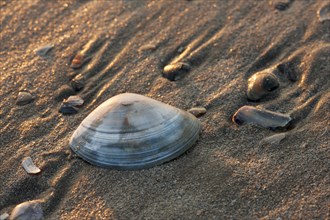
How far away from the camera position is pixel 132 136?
243 cm

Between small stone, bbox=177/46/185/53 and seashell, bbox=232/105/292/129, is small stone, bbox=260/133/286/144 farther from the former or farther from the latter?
small stone, bbox=177/46/185/53

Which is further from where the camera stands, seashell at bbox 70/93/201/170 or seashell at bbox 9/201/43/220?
seashell at bbox 70/93/201/170

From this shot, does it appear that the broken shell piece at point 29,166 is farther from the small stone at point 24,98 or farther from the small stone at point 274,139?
the small stone at point 274,139

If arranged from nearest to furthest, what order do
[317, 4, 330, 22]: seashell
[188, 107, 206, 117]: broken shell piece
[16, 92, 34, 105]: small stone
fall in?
[188, 107, 206, 117]: broken shell piece, [16, 92, 34, 105]: small stone, [317, 4, 330, 22]: seashell

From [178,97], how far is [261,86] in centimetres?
50

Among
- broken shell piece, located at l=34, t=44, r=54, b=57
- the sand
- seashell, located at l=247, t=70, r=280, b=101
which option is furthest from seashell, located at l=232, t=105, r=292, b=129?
broken shell piece, located at l=34, t=44, r=54, b=57

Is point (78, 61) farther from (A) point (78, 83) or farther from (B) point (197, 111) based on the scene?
(B) point (197, 111)

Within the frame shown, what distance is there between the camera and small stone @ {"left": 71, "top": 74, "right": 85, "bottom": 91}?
311 centimetres

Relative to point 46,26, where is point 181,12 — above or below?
below

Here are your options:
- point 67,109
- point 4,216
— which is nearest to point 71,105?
point 67,109

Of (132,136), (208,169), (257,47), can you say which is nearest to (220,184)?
(208,169)

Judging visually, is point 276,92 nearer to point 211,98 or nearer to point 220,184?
point 211,98

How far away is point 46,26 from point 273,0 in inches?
69.9

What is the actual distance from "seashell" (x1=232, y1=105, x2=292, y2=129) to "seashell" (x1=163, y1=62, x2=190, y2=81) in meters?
0.57
